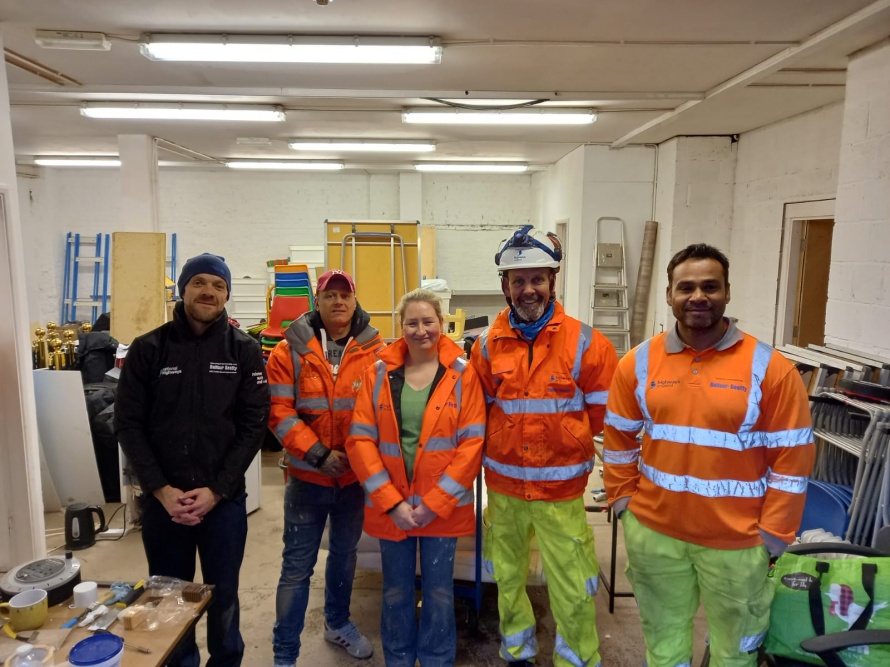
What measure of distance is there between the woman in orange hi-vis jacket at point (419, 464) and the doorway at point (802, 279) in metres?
4.09

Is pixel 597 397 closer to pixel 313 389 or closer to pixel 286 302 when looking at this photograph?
pixel 313 389

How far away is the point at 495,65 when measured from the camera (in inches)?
154

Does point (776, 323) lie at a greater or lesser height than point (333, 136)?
lesser

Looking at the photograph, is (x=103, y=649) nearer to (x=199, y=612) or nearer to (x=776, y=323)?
(x=199, y=612)

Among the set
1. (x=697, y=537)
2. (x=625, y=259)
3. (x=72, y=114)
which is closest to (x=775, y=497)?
(x=697, y=537)

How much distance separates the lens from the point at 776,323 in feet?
16.7

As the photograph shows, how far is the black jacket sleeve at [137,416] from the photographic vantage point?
1.97 metres

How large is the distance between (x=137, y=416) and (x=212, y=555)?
22.9 inches

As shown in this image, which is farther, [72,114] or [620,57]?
[72,114]

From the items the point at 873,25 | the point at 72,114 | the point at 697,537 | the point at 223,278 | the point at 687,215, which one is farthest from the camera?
the point at 687,215

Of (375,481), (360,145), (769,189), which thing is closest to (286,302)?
(360,145)

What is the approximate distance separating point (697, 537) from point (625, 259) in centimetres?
525

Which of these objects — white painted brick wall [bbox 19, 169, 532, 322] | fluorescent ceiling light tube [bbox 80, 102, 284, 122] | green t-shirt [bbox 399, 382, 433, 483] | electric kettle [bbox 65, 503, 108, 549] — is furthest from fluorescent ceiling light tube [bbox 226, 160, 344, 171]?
green t-shirt [bbox 399, 382, 433, 483]

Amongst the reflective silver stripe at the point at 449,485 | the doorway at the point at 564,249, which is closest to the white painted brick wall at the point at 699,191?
the doorway at the point at 564,249
